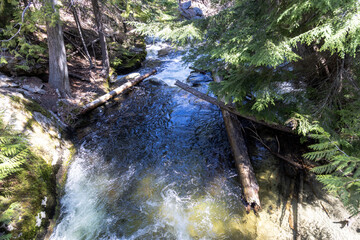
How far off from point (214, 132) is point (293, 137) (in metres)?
2.66

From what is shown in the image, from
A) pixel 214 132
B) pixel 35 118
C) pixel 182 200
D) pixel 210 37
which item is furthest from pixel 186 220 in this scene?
pixel 35 118

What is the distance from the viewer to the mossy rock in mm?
12805

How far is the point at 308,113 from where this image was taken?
3764 millimetres

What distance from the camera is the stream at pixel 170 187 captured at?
3926 mm

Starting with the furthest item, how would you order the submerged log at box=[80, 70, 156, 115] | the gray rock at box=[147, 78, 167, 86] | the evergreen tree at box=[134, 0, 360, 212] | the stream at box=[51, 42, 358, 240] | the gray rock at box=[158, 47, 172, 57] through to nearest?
the gray rock at box=[158, 47, 172, 57], the gray rock at box=[147, 78, 167, 86], the submerged log at box=[80, 70, 156, 115], the stream at box=[51, 42, 358, 240], the evergreen tree at box=[134, 0, 360, 212]

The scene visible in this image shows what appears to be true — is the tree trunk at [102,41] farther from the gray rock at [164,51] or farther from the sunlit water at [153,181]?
the gray rock at [164,51]

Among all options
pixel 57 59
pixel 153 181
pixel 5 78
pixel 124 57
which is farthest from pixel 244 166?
pixel 124 57

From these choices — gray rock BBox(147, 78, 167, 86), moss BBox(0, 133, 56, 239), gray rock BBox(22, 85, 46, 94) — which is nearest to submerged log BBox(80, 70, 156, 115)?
gray rock BBox(147, 78, 167, 86)

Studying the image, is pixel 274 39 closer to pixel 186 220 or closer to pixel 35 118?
pixel 186 220

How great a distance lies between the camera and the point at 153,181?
17.1ft

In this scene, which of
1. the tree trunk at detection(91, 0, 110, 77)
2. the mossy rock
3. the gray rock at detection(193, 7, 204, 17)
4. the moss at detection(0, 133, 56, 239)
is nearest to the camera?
the moss at detection(0, 133, 56, 239)

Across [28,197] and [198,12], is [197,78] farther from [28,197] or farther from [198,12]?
[198,12]

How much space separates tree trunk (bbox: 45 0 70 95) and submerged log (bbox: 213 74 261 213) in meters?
7.80

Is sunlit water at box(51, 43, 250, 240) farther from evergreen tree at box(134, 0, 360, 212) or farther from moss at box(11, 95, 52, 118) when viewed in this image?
evergreen tree at box(134, 0, 360, 212)
